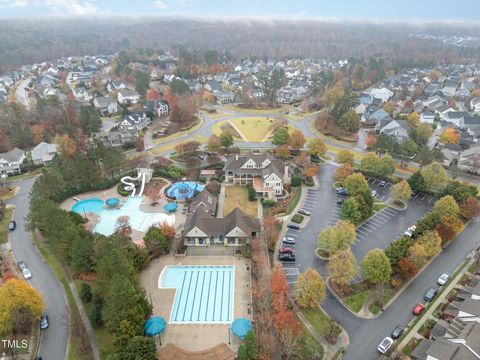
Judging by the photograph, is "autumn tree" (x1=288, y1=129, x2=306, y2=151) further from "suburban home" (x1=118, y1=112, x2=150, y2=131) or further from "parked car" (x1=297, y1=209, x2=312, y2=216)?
"suburban home" (x1=118, y1=112, x2=150, y2=131)

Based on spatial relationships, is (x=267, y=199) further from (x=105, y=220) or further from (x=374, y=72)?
(x=374, y=72)

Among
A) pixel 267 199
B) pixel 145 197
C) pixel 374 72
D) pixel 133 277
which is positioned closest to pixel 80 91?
pixel 145 197

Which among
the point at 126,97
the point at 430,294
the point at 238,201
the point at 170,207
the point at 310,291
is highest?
the point at 310,291

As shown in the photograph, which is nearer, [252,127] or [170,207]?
[170,207]

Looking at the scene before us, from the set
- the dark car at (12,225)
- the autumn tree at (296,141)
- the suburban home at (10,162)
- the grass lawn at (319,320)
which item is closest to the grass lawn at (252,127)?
the autumn tree at (296,141)

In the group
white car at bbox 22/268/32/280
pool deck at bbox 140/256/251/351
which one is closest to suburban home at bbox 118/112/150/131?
white car at bbox 22/268/32/280

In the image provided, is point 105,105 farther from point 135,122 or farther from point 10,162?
point 10,162

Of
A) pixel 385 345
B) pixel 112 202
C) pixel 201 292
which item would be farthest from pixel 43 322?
pixel 385 345
